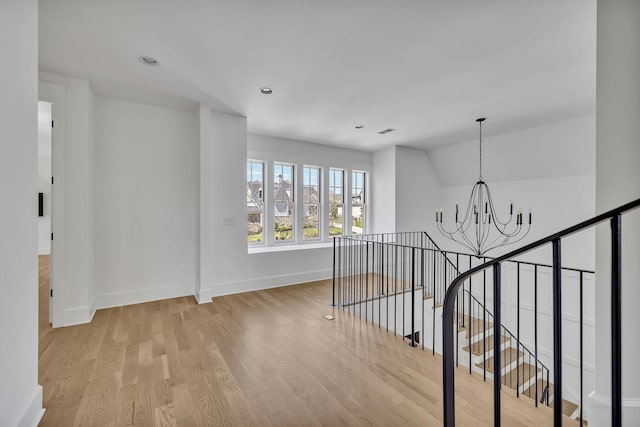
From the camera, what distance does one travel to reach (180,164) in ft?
14.1

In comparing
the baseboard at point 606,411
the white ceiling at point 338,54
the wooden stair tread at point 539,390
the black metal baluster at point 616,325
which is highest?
the white ceiling at point 338,54

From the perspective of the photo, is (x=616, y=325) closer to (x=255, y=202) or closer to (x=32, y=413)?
(x=32, y=413)

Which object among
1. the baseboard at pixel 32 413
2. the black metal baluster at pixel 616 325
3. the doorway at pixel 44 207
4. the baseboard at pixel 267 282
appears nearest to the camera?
the black metal baluster at pixel 616 325

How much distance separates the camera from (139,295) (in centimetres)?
400

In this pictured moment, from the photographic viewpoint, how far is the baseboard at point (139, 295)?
12.4 feet

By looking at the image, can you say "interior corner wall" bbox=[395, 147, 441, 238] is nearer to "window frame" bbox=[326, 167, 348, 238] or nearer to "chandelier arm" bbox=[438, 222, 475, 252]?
"chandelier arm" bbox=[438, 222, 475, 252]

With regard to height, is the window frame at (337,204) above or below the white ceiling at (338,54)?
below

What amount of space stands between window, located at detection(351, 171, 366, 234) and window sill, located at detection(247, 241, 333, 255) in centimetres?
89

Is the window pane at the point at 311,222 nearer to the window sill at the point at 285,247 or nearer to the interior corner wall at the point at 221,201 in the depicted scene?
the window sill at the point at 285,247

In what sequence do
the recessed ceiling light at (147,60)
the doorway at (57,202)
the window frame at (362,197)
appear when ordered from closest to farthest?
the recessed ceiling light at (147,60)
the doorway at (57,202)
the window frame at (362,197)

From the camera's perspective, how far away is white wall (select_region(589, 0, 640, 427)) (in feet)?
4.98

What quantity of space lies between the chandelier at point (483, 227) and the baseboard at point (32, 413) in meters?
5.44

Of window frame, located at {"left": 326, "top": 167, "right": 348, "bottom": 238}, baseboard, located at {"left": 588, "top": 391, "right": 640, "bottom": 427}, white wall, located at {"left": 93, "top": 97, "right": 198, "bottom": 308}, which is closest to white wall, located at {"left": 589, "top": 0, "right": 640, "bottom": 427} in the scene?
baseboard, located at {"left": 588, "top": 391, "right": 640, "bottom": 427}

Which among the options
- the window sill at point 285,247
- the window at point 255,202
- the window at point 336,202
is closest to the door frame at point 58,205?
the window sill at point 285,247
